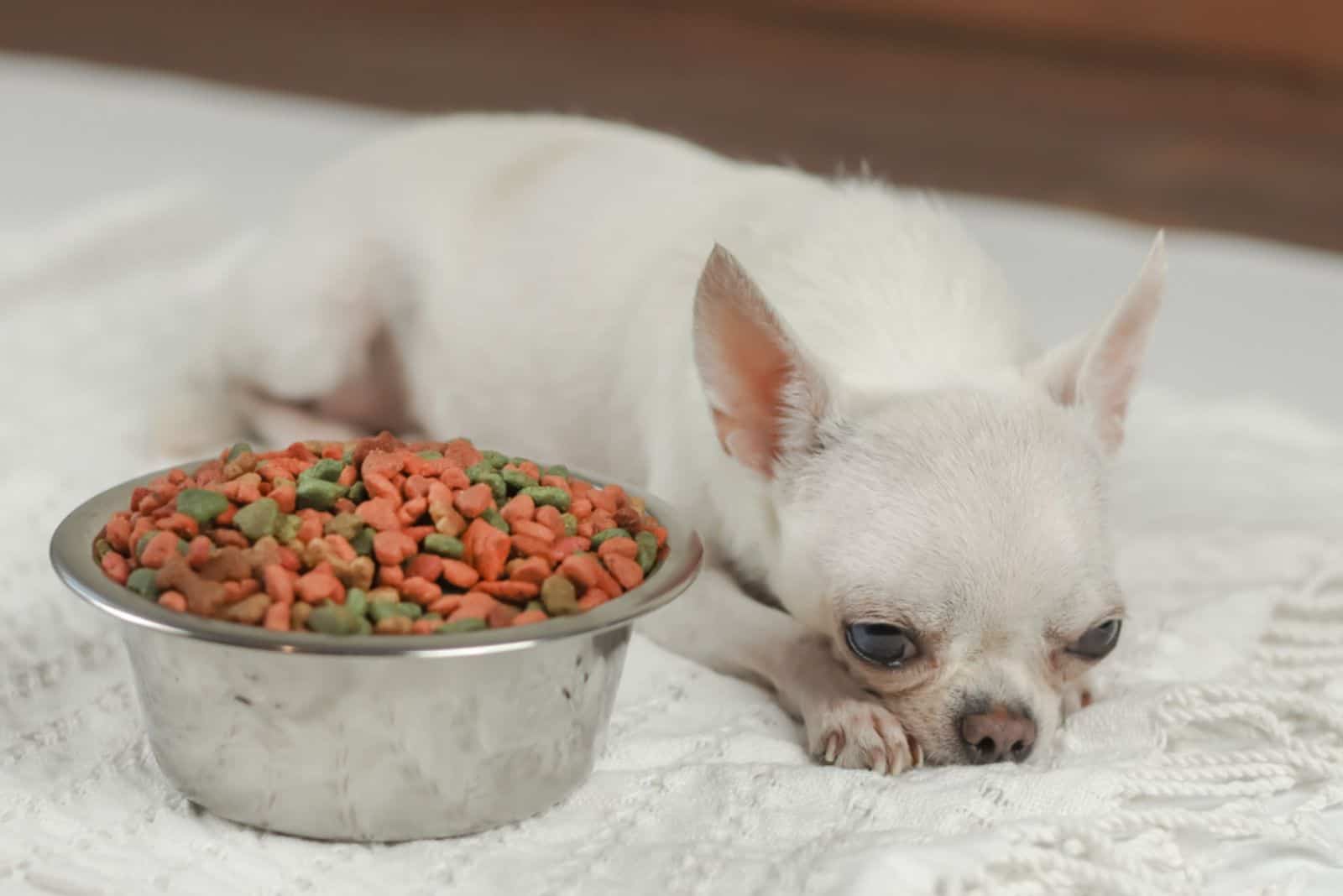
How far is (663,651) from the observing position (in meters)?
1.84

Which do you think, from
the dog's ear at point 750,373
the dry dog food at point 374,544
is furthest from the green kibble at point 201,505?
the dog's ear at point 750,373

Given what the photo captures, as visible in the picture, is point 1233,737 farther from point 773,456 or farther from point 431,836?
point 431,836

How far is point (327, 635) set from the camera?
4.19ft

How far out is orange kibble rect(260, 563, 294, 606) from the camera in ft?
4.28

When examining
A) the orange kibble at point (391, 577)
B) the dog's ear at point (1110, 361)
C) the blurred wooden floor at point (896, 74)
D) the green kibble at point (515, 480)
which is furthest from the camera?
the blurred wooden floor at point (896, 74)

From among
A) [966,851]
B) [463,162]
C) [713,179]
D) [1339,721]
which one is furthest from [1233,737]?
[463,162]

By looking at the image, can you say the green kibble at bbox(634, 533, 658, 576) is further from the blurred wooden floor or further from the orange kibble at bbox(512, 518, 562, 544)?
the blurred wooden floor

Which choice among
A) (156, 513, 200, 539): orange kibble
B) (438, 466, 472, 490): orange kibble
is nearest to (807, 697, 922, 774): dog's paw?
(438, 466, 472, 490): orange kibble

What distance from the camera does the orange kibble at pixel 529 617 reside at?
1337 millimetres

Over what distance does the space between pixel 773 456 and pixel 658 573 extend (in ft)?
0.96

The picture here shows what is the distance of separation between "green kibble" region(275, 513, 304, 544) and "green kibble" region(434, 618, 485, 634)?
17 cm

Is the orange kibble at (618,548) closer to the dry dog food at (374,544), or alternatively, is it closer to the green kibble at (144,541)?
the dry dog food at (374,544)

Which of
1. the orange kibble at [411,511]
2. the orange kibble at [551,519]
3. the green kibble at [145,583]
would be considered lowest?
the orange kibble at [551,519]

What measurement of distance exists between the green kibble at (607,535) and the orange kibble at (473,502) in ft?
0.33
